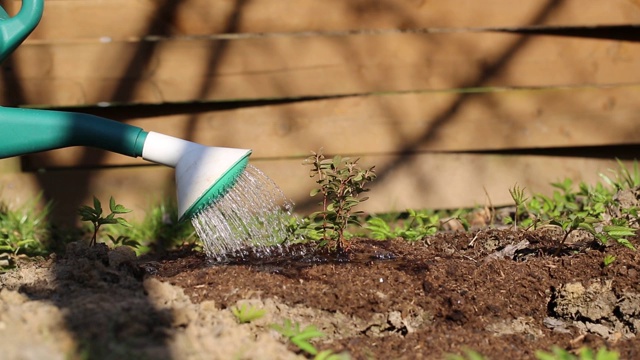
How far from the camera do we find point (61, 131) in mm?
2752

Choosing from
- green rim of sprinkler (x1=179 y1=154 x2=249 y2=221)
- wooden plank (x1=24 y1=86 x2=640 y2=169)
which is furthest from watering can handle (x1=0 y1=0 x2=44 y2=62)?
wooden plank (x1=24 y1=86 x2=640 y2=169)

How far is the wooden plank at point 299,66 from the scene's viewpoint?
386 cm

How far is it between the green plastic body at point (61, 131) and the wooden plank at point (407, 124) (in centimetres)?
120

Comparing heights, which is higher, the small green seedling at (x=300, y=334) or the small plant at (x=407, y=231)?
the small plant at (x=407, y=231)

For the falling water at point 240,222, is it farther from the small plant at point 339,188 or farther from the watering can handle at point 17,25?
the watering can handle at point 17,25

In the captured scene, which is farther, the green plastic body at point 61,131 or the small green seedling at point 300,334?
the green plastic body at point 61,131

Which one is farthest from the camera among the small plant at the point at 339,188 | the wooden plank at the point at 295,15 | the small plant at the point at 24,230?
the wooden plank at the point at 295,15

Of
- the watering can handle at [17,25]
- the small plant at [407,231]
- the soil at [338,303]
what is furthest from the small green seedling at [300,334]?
the watering can handle at [17,25]

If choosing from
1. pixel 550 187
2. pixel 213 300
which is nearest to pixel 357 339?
pixel 213 300

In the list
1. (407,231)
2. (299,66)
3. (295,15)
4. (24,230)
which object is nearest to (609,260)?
(407,231)

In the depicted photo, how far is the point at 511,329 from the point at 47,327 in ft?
4.43

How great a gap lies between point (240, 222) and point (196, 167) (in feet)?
1.14

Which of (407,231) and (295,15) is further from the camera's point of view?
(295,15)

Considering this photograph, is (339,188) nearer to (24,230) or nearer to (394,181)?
(394,181)
